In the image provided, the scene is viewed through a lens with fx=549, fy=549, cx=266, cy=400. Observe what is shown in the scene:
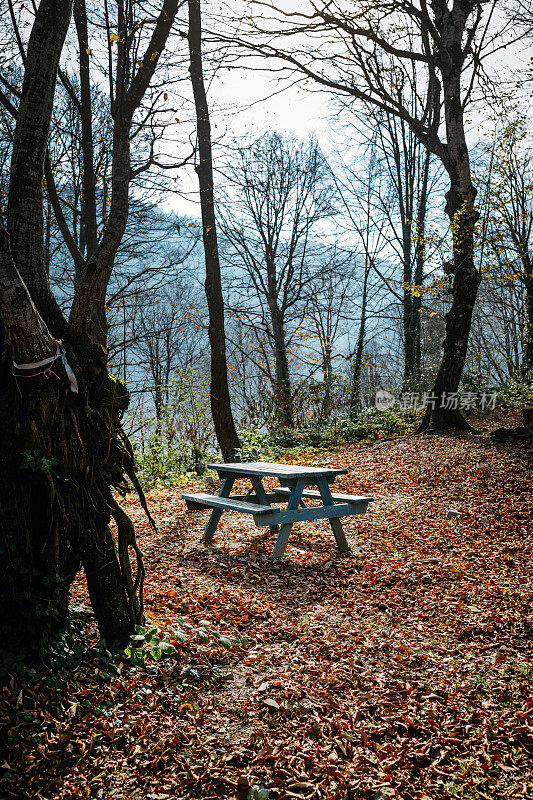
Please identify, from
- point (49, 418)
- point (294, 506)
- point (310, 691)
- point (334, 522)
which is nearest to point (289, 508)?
point (294, 506)

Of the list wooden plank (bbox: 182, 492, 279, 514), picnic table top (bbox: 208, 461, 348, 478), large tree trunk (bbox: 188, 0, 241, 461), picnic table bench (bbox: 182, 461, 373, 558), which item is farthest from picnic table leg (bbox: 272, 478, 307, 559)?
large tree trunk (bbox: 188, 0, 241, 461)

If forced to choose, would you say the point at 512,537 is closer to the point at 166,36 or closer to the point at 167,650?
the point at 167,650

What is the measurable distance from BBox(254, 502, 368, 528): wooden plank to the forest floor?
1.33ft

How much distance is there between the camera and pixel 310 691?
290 centimetres

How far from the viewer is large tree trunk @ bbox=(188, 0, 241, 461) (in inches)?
381

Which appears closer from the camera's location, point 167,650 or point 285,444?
point 167,650

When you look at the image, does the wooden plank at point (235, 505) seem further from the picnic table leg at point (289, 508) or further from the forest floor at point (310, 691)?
the forest floor at point (310, 691)

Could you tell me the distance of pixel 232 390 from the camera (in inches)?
628

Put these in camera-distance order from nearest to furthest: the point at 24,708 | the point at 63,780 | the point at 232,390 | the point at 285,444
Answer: the point at 63,780, the point at 24,708, the point at 285,444, the point at 232,390

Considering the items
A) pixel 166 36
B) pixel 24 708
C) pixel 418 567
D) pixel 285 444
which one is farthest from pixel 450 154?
pixel 24 708

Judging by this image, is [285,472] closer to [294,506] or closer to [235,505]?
[294,506]

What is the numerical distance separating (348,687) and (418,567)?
211cm

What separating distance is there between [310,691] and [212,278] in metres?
8.14

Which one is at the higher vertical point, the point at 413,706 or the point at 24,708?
the point at 24,708
